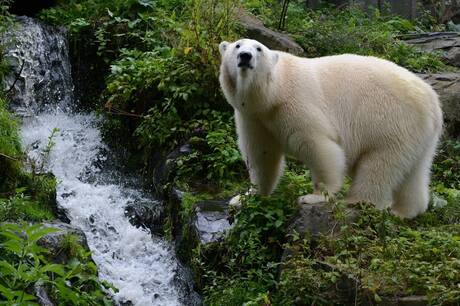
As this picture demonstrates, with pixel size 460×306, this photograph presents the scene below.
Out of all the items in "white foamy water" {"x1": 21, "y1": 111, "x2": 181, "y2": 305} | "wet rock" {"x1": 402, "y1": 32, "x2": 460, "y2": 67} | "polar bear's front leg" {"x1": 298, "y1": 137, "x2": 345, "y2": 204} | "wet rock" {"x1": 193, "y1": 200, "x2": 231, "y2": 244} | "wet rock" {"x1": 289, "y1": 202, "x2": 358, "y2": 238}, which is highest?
"polar bear's front leg" {"x1": 298, "y1": 137, "x2": 345, "y2": 204}

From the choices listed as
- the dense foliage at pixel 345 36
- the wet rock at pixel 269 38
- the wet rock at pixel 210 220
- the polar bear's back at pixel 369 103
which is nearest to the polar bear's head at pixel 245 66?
the polar bear's back at pixel 369 103

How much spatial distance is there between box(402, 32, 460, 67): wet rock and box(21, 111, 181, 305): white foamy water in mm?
6160

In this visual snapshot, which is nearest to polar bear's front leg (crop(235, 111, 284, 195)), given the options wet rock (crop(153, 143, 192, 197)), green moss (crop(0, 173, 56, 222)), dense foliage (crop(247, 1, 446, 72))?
wet rock (crop(153, 143, 192, 197))

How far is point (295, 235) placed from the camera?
572 cm

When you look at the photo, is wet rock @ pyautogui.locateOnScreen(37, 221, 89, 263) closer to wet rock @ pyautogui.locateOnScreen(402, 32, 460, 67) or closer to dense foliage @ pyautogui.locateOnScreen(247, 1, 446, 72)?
dense foliage @ pyautogui.locateOnScreen(247, 1, 446, 72)

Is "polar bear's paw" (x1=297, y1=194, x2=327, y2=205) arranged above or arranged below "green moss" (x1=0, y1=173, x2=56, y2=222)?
above

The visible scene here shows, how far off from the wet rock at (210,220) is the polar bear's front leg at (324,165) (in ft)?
3.12

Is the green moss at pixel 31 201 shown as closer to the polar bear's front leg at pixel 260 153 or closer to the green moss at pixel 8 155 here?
the green moss at pixel 8 155

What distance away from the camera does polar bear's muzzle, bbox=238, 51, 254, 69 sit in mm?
6102

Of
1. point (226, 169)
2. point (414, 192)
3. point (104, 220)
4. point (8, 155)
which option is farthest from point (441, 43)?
point (8, 155)

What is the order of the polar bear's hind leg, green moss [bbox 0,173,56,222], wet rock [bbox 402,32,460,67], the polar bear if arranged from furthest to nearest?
1. wet rock [bbox 402,32,460,67]
2. the polar bear's hind leg
3. green moss [bbox 0,173,56,222]
4. the polar bear

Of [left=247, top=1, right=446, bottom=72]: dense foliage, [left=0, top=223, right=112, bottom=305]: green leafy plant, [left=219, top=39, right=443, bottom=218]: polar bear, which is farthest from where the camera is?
[left=247, top=1, right=446, bottom=72]: dense foliage

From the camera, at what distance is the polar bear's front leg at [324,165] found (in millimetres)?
6176

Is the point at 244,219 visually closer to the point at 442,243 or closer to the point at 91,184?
the point at 442,243
